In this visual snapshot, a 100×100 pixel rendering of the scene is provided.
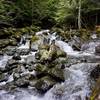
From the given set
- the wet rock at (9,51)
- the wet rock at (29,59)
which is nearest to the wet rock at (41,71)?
the wet rock at (29,59)

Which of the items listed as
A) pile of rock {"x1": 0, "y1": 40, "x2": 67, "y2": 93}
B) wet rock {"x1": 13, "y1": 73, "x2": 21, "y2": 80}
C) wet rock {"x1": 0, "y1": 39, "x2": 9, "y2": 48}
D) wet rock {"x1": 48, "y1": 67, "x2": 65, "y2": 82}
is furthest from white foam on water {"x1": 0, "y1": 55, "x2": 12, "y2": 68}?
wet rock {"x1": 48, "y1": 67, "x2": 65, "y2": 82}

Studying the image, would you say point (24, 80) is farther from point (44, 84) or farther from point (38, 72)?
point (44, 84)

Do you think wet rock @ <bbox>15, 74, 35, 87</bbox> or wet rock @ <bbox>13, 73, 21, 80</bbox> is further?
wet rock @ <bbox>13, 73, 21, 80</bbox>

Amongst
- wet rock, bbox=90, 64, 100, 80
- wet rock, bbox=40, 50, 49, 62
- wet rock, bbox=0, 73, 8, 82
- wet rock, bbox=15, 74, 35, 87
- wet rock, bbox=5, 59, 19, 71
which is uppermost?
wet rock, bbox=40, 50, 49, 62

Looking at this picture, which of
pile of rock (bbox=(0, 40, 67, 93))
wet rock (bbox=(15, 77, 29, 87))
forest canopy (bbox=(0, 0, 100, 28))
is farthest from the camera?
forest canopy (bbox=(0, 0, 100, 28))

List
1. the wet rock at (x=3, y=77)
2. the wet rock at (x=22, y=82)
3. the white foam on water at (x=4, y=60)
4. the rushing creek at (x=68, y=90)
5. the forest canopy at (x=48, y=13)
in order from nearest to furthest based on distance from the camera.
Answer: the rushing creek at (x=68, y=90) → the wet rock at (x=22, y=82) → the wet rock at (x=3, y=77) → the white foam on water at (x=4, y=60) → the forest canopy at (x=48, y=13)

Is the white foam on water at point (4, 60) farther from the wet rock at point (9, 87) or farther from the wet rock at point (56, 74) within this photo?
the wet rock at point (56, 74)

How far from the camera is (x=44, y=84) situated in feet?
34.1

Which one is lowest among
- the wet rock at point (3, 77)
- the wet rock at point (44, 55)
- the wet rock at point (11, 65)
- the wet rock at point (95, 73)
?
the wet rock at point (3, 77)

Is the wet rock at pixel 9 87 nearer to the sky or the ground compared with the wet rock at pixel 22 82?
nearer to the ground

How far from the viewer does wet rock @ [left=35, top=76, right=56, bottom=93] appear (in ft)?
33.7

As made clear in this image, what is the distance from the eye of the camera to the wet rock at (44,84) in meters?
10.3

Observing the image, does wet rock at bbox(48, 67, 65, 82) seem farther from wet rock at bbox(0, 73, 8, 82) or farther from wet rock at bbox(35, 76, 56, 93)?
wet rock at bbox(0, 73, 8, 82)

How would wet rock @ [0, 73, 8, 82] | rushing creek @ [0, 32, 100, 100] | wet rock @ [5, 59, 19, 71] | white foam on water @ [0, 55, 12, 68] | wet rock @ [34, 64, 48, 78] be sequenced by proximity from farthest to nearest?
white foam on water @ [0, 55, 12, 68] → wet rock @ [5, 59, 19, 71] → wet rock @ [0, 73, 8, 82] → wet rock @ [34, 64, 48, 78] → rushing creek @ [0, 32, 100, 100]
